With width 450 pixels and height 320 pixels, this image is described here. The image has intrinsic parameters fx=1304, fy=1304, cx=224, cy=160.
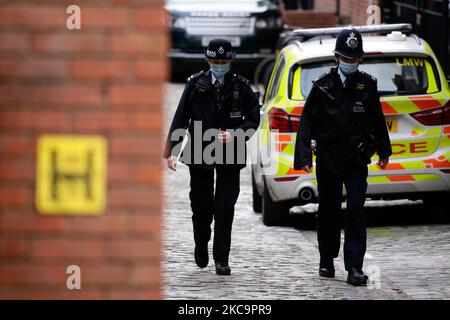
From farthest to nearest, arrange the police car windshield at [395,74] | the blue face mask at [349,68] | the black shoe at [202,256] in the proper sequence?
1. the police car windshield at [395,74]
2. the black shoe at [202,256]
3. the blue face mask at [349,68]

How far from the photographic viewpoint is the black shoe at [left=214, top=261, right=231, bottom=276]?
30.6ft

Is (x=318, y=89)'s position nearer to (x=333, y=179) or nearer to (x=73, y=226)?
(x=333, y=179)

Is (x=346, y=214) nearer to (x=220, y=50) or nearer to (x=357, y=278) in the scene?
(x=357, y=278)

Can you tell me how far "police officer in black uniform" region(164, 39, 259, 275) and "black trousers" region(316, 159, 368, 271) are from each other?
0.62m

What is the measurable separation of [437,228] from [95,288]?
7.55 m

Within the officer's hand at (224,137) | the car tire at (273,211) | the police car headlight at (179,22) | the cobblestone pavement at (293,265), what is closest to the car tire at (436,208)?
the cobblestone pavement at (293,265)

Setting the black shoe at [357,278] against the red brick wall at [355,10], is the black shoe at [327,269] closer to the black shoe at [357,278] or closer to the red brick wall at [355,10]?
the black shoe at [357,278]

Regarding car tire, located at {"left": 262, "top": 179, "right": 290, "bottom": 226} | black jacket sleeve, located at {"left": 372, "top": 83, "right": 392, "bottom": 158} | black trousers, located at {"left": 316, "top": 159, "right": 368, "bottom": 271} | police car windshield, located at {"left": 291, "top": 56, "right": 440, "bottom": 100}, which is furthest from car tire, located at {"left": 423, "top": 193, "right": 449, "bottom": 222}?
black jacket sleeve, located at {"left": 372, "top": 83, "right": 392, "bottom": 158}

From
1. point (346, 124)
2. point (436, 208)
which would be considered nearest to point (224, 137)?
point (346, 124)

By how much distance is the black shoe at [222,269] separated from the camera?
9320 millimetres

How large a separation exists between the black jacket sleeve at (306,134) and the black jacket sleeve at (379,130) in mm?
412

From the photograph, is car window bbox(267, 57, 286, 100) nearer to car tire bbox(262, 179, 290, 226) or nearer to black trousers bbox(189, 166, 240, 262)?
car tire bbox(262, 179, 290, 226)

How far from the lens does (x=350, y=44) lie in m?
9.05

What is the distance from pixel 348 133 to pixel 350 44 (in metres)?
0.62
